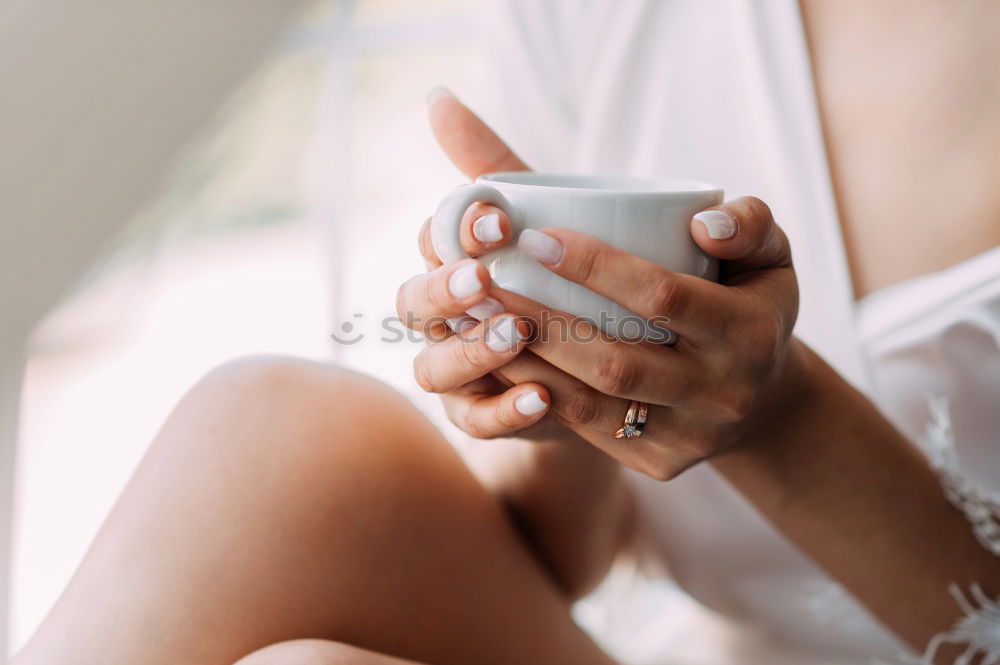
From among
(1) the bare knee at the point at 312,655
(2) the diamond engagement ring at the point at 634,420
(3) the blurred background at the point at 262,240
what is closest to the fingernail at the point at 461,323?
(2) the diamond engagement ring at the point at 634,420

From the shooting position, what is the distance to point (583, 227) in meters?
0.48

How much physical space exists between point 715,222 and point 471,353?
16 cm

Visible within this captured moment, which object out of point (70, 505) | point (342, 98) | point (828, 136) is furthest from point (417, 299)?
point (342, 98)

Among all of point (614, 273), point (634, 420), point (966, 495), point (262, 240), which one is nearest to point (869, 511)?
point (966, 495)

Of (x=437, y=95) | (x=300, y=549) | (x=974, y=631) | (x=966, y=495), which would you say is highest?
(x=437, y=95)

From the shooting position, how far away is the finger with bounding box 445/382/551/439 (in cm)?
52

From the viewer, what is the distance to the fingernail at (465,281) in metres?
0.46

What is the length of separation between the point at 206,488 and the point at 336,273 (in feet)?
4.69

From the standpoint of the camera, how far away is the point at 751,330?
0.52m

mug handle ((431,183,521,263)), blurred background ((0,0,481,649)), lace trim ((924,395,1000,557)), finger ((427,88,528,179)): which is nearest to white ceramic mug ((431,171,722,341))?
mug handle ((431,183,521,263))

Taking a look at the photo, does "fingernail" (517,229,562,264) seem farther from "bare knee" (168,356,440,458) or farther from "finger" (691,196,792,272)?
"bare knee" (168,356,440,458)

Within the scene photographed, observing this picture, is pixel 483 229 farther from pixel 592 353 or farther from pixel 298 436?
pixel 298 436

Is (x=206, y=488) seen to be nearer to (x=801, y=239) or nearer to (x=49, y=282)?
(x=49, y=282)

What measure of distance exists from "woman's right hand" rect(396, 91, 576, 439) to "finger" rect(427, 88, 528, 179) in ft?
0.61
